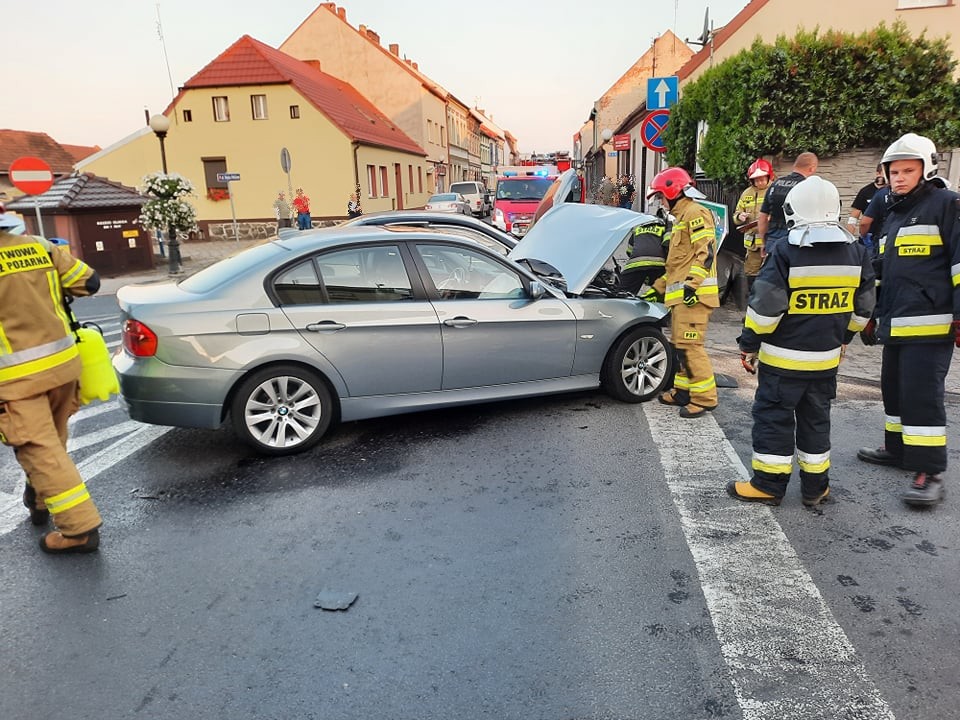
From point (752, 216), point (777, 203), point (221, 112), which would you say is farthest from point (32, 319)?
point (221, 112)

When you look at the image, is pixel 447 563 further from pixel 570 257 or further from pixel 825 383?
pixel 570 257

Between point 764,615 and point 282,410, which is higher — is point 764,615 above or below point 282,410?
below

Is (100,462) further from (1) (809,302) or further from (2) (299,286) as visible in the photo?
(1) (809,302)

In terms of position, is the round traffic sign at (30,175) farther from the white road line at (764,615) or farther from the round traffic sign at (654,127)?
the white road line at (764,615)

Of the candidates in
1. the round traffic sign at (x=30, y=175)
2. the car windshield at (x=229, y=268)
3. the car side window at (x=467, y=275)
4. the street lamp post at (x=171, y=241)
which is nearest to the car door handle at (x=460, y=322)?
the car side window at (x=467, y=275)

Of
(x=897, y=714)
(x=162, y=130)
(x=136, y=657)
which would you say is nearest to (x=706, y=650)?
(x=897, y=714)

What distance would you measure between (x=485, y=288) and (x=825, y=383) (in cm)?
241

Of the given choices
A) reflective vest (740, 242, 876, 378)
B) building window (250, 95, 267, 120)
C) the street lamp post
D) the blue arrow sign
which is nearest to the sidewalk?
A: reflective vest (740, 242, 876, 378)

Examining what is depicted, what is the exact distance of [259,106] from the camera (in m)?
29.3

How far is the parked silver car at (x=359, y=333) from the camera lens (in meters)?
4.45

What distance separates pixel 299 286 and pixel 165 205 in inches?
562

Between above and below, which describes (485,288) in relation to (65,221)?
below

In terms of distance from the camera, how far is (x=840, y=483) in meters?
4.17

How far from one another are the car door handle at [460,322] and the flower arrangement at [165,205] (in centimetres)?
1450
